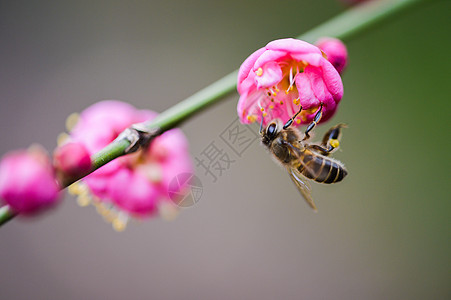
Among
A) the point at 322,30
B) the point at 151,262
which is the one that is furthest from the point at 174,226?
the point at 322,30

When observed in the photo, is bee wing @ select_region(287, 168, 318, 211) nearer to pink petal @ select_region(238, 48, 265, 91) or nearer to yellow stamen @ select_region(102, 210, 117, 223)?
pink petal @ select_region(238, 48, 265, 91)

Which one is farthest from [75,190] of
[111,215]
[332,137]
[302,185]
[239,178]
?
[239,178]

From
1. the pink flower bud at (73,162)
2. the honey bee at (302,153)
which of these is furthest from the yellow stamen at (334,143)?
the pink flower bud at (73,162)

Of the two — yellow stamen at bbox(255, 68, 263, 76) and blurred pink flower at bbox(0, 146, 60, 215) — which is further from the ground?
blurred pink flower at bbox(0, 146, 60, 215)

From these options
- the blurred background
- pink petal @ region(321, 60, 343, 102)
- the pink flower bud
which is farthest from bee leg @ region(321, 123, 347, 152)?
the blurred background

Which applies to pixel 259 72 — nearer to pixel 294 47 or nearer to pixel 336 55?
pixel 294 47

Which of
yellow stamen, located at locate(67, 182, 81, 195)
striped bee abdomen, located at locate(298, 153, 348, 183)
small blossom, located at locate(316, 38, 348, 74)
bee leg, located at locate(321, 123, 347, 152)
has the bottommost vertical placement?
striped bee abdomen, located at locate(298, 153, 348, 183)
